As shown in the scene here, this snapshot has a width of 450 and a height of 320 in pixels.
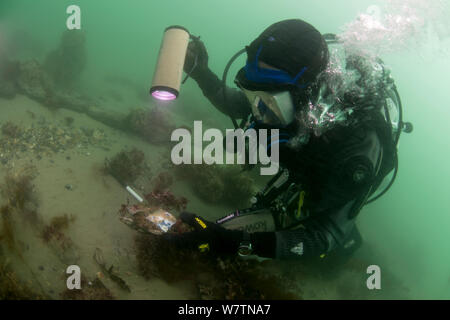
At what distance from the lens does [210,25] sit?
13475 cm

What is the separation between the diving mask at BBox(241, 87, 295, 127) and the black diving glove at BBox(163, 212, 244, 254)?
1447mm

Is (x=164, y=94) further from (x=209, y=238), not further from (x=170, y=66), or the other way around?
(x=209, y=238)

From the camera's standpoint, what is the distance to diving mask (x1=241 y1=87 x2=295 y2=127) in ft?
9.20

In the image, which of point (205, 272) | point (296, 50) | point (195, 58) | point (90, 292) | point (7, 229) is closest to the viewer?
point (296, 50)

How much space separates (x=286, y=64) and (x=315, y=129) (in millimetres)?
A: 791

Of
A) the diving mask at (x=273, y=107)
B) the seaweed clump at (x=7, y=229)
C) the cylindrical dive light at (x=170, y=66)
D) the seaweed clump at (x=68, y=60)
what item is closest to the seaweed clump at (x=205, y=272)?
the seaweed clump at (x=7, y=229)

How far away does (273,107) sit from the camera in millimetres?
2885

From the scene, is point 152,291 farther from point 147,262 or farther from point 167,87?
point 167,87

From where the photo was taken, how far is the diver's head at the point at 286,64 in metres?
2.73

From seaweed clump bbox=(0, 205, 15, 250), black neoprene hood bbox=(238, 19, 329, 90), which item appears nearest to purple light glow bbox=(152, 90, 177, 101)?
black neoprene hood bbox=(238, 19, 329, 90)

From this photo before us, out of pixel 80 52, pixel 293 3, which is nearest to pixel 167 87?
pixel 80 52

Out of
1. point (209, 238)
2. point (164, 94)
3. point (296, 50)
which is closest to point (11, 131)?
point (164, 94)

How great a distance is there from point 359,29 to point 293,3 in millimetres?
132801
